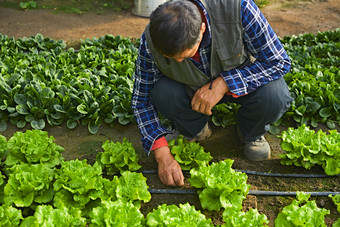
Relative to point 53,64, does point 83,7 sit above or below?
below

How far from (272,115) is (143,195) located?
1.30m

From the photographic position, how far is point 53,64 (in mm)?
5270

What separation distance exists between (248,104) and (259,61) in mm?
408

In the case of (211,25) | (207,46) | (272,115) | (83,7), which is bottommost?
(83,7)

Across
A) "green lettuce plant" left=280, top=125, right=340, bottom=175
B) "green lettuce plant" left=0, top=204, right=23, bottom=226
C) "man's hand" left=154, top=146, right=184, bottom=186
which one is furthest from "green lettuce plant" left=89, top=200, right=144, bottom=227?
"green lettuce plant" left=280, top=125, right=340, bottom=175

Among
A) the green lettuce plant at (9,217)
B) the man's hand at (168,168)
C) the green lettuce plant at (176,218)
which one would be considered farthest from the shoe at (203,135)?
the green lettuce plant at (9,217)

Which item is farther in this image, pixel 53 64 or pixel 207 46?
pixel 53 64

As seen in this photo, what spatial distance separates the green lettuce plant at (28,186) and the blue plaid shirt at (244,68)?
86cm

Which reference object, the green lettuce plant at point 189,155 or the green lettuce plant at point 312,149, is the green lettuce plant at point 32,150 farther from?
the green lettuce plant at point 312,149

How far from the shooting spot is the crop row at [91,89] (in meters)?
4.34

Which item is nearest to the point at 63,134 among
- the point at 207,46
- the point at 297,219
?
the point at 207,46

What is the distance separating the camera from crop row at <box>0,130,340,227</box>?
2.72 metres

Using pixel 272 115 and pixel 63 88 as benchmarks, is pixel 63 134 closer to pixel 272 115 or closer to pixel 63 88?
pixel 63 88

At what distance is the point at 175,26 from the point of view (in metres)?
2.42
